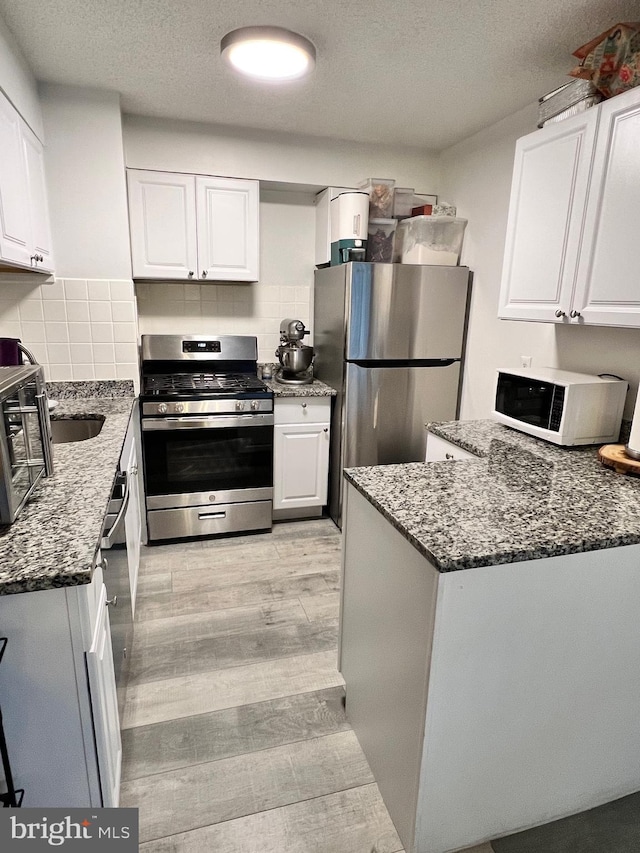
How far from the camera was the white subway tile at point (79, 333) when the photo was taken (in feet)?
8.46

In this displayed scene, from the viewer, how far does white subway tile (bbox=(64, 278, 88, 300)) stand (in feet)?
8.29

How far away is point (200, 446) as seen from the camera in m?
2.80

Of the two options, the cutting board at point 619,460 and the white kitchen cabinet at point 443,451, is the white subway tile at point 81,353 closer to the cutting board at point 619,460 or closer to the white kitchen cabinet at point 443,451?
the white kitchen cabinet at point 443,451

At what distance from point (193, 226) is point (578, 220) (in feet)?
6.60

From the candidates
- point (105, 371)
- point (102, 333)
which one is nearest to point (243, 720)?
point (105, 371)

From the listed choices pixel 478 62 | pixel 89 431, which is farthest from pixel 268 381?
pixel 478 62

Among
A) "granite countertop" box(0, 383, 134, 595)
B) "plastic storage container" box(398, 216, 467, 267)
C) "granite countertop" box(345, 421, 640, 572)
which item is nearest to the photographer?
"granite countertop" box(0, 383, 134, 595)

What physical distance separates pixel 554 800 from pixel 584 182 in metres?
1.92

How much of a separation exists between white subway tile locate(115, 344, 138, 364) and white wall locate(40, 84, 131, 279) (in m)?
0.36

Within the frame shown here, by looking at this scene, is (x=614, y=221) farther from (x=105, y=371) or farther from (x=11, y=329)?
(x=11, y=329)

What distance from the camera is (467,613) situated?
1089 millimetres

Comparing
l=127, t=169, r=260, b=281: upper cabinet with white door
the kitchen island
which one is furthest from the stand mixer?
the kitchen island

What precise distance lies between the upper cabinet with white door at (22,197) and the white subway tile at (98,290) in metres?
0.22

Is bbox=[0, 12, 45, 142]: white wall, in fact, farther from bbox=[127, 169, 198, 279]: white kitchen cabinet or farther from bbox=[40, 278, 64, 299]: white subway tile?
bbox=[40, 278, 64, 299]: white subway tile
